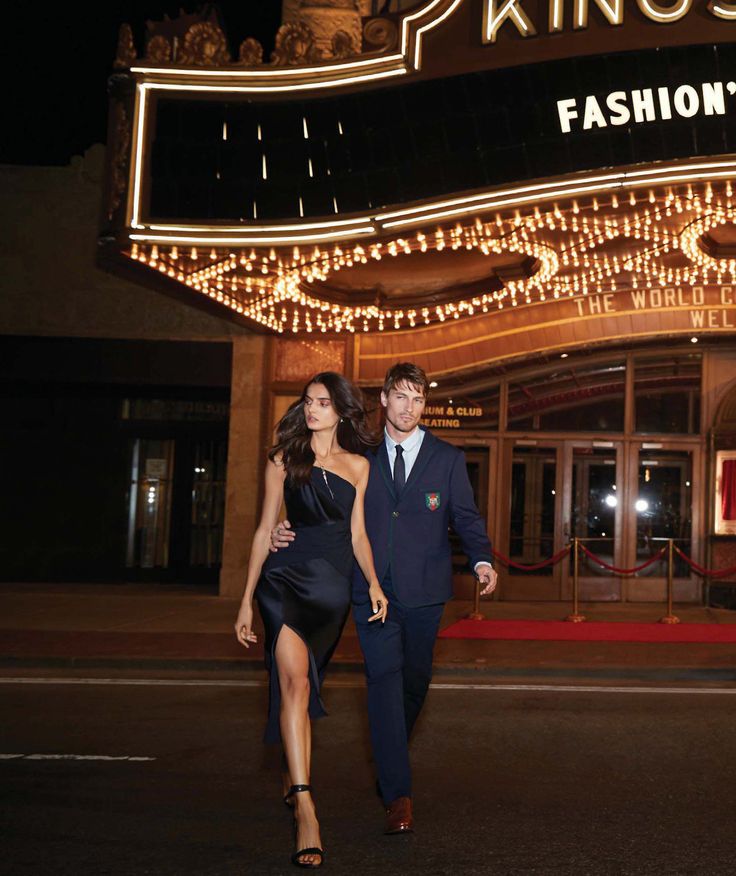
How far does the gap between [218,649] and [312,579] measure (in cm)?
611

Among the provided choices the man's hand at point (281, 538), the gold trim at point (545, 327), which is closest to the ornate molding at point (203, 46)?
the gold trim at point (545, 327)

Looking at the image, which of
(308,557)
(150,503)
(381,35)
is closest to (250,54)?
(381,35)

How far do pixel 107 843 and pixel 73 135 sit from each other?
68.1 feet

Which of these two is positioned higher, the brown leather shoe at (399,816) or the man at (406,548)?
the man at (406,548)

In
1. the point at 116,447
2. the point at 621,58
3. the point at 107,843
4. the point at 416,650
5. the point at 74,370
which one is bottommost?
the point at 107,843

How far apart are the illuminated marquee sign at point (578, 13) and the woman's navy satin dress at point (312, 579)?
8493 mm

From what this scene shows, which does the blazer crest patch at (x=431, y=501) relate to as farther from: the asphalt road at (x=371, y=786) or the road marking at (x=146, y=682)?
the road marking at (x=146, y=682)

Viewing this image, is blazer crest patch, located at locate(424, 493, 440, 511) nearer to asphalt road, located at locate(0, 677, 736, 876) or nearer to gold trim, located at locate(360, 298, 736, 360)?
asphalt road, located at locate(0, 677, 736, 876)

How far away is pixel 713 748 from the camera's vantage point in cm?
692

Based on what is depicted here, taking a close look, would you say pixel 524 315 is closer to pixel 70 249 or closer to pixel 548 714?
pixel 70 249

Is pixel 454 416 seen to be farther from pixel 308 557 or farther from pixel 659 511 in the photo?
pixel 308 557

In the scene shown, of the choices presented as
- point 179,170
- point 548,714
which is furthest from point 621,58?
point 548,714

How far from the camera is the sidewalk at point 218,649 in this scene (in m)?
10.0

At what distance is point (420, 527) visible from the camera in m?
5.23
